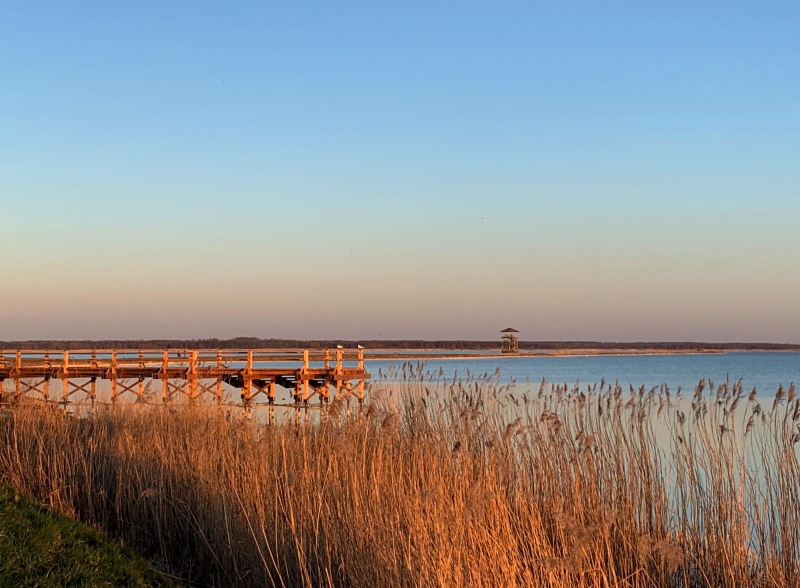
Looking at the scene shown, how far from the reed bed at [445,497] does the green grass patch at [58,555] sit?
22.5 inches

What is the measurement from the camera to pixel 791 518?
5.59m

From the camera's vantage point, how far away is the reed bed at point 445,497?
4957 mm

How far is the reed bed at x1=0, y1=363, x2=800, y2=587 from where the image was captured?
4957mm

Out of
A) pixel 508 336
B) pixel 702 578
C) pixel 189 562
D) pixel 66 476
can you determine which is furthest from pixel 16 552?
pixel 508 336

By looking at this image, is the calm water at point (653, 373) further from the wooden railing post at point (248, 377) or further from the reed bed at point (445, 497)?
the reed bed at point (445, 497)

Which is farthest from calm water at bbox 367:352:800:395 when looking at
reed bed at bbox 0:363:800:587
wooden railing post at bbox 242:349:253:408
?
reed bed at bbox 0:363:800:587

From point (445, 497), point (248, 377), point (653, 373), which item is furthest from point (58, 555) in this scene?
point (653, 373)

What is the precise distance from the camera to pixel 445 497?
5414 millimetres

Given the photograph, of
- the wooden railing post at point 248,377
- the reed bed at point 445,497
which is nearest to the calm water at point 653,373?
the wooden railing post at point 248,377

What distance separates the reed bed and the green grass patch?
0.57 m

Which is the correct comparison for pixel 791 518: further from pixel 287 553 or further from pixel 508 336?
pixel 508 336

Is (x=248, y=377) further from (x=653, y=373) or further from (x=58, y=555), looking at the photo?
(x=653, y=373)

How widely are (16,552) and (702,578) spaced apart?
15.7 ft

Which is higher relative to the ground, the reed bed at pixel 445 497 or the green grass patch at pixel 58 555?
the reed bed at pixel 445 497
